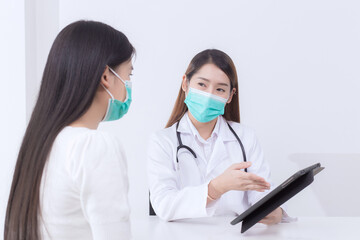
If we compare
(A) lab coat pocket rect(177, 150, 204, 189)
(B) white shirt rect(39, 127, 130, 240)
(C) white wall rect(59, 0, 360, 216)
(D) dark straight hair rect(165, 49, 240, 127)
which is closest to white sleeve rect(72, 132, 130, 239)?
(B) white shirt rect(39, 127, 130, 240)

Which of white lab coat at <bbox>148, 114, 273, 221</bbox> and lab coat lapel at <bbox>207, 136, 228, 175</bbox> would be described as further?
lab coat lapel at <bbox>207, 136, 228, 175</bbox>

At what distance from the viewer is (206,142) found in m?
1.83

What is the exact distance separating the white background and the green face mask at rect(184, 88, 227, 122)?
0.79 meters

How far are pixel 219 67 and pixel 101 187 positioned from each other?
1134 mm

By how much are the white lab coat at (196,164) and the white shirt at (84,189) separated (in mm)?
676

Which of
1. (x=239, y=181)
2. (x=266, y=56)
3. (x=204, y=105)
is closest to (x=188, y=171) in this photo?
(x=204, y=105)

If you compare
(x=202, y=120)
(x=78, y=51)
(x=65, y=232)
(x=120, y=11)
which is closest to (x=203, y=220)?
(x=202, y=120)

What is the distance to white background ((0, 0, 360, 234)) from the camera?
2576mm

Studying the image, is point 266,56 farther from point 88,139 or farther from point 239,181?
point 88,139

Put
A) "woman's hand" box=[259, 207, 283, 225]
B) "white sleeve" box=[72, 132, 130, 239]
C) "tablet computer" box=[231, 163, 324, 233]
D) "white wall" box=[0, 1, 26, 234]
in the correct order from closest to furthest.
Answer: "white sleeve" box=[72, 132, 130, 239], "tablet computer" box=[231, 163, 324, 233], "woman's hand" box=[259, 207, 283, 225], "white wall" box=[0, 1, 26, 234]

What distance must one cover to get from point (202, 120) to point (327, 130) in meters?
1.19

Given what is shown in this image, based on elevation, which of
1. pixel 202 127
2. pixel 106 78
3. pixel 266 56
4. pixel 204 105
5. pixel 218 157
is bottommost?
pixel 218 157

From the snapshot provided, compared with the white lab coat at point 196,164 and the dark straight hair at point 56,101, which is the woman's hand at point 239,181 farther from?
the dark straight hair at point 56,101

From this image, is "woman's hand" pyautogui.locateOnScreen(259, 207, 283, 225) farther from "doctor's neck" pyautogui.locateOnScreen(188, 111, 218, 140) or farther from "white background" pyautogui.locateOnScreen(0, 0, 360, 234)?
"white background" pyautogui.locateOnScreen(0, 0, 360, 234)
